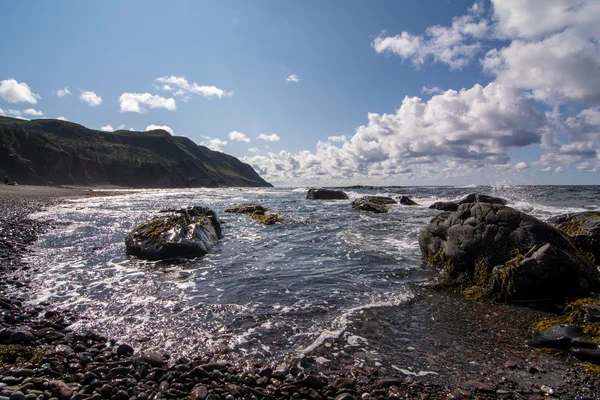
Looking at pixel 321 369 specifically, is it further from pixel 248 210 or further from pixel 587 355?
pixel 248 210

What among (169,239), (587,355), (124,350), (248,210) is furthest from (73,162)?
(587,355)

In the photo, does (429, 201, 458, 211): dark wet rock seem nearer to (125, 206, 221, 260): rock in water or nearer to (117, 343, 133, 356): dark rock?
(125, 206, 221, 260): rock in water

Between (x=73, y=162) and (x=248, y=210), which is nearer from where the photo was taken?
(x=248, y=210)

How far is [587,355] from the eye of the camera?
5281 millimetres

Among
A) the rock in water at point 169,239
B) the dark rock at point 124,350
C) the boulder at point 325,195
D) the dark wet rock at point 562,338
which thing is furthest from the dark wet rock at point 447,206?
the dark rock at point 124,350

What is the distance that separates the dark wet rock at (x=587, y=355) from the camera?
5212 mm

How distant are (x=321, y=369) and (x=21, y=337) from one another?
5411 mm

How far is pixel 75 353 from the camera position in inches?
206

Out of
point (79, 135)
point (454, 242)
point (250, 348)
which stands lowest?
point (250, 348)

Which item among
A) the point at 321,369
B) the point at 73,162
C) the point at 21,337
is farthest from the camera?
the point at 73,162

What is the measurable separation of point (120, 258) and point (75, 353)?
7670mm

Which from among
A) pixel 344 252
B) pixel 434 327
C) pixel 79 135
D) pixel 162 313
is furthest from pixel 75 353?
pixel 79 135

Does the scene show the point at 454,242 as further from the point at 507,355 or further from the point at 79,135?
the point at 79,135

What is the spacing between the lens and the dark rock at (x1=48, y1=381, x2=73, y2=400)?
4004 millimetres
